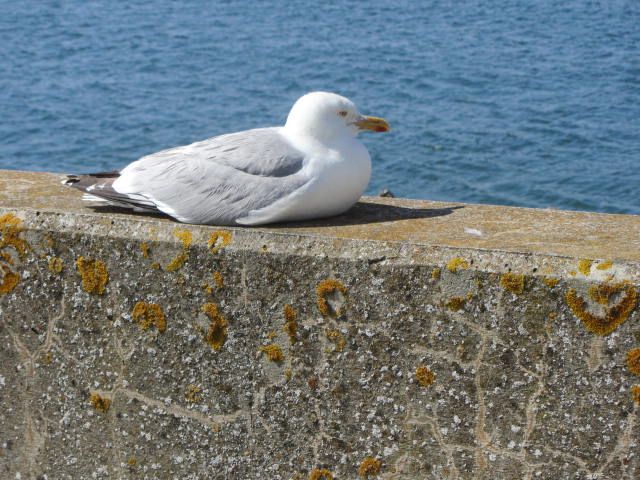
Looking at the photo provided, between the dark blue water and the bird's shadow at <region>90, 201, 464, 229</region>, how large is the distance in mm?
7604

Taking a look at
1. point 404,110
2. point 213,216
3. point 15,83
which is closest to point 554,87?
point 404,110

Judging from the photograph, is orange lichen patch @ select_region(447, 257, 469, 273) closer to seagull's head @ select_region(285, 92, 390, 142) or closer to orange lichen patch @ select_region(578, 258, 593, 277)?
orange lichen patch @ select_region(578, 258, 593, 277)

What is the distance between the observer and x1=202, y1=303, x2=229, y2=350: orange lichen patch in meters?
3.13

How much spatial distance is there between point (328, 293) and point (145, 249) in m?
0.62

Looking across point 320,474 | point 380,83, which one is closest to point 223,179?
point 320,474

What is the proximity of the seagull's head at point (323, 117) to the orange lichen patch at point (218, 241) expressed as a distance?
1.72 feet

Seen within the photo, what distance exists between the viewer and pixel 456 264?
293 centimetres

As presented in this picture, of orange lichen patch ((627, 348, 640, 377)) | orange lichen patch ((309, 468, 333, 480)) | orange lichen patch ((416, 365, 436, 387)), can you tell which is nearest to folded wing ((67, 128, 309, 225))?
orange lichen patch ((416, 365, 436, 387))

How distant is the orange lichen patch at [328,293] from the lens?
9.89 feet

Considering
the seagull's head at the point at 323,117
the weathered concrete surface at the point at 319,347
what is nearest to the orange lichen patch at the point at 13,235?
the weathered concrete surface at the point at 319,347

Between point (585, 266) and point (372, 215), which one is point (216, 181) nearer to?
point (372, 215)

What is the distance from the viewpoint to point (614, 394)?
287cm

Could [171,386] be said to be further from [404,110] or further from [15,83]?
[15,83]

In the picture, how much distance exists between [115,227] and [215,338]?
49 cm
